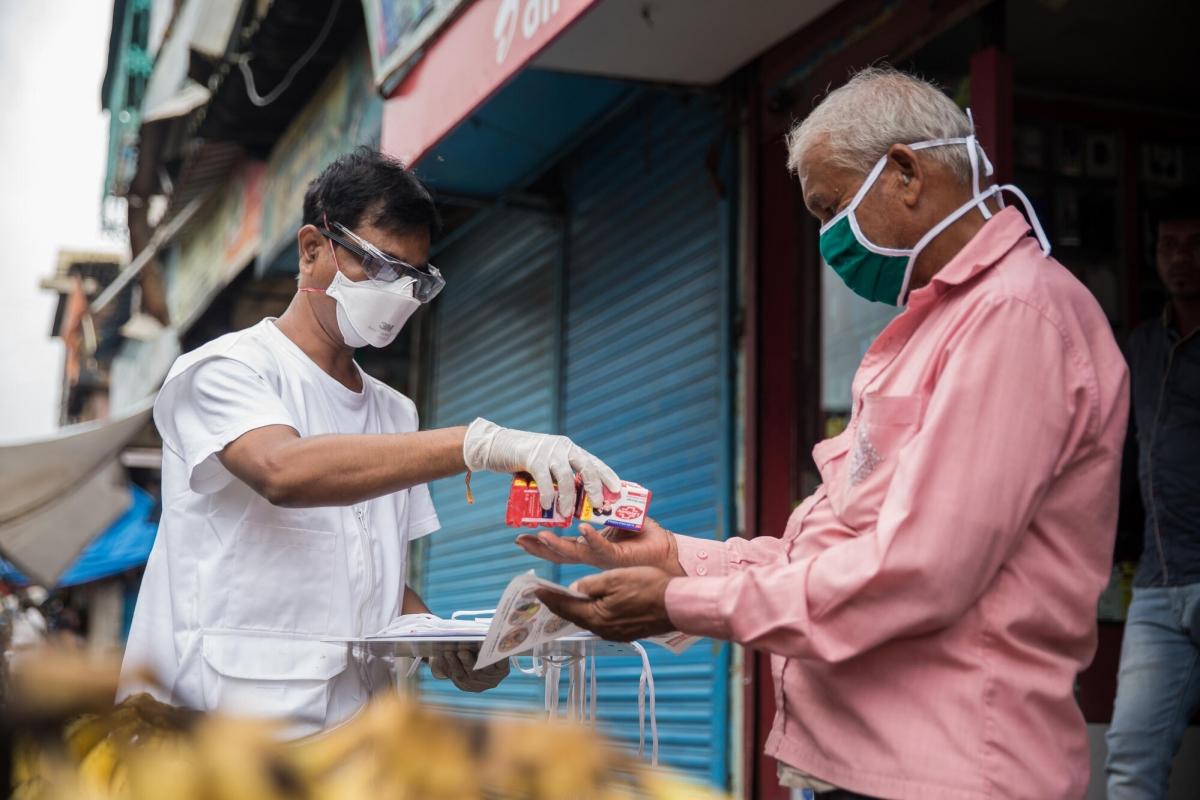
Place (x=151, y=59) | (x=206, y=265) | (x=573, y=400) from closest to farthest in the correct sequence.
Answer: (x=573, y=400) < (x=206, y=265) < (x=151, y=59)

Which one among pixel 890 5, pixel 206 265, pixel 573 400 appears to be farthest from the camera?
pixel 206 265

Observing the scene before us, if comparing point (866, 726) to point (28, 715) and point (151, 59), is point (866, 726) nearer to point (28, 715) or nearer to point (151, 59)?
point (28, 715)

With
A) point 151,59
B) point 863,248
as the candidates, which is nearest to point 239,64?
point 863,248

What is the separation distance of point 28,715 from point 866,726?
1261 mm

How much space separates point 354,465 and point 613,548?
0.53m

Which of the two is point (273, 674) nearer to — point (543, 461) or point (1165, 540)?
point (543, 461)

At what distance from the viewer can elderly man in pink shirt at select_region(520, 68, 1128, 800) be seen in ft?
5.93

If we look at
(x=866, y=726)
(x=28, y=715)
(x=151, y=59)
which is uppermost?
(x=151, y=59)

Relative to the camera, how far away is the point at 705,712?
5.82 meters

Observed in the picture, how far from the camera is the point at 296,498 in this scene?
245 cm

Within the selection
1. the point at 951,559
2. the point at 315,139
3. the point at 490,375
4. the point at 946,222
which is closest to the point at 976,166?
the point at 946,222

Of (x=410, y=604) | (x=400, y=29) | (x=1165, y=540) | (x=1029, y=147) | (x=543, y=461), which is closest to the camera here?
(x=543, y=461)

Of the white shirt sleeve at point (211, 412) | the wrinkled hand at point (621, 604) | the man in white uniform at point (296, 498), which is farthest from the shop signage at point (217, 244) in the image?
the wrinkled hand at point (621, 604)

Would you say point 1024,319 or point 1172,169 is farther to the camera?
point 1172,169
